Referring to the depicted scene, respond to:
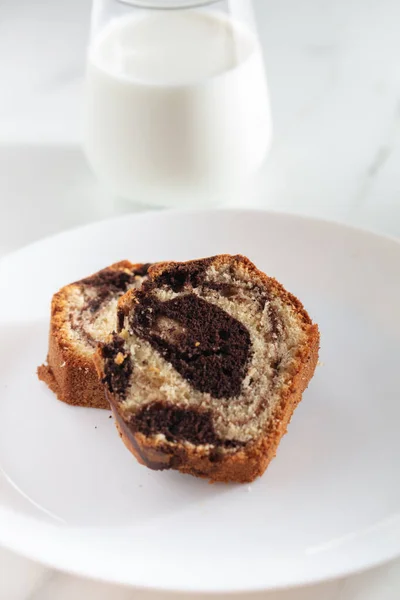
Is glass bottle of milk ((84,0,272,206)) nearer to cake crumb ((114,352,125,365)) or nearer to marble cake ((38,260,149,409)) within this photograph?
marble cake ((38,260,149,409))

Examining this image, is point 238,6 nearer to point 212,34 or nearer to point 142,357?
point 212,34

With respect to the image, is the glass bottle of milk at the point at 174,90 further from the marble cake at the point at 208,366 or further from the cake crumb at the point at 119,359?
the cake crumb at the point at 119,359

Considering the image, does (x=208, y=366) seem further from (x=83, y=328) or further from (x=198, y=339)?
(x=83, y=328)

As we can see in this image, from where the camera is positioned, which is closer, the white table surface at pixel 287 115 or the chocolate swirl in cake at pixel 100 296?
the chocolate swirl in cake at pixel 100 296

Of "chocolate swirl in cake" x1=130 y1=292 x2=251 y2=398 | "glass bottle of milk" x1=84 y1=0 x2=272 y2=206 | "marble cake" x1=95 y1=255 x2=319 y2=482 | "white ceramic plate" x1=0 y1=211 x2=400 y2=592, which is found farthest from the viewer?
"glass bottle of milk" x1=84 y1=0 x2=272 y2=206

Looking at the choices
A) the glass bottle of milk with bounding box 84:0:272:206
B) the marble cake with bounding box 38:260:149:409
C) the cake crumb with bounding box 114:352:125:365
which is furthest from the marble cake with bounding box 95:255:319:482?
the glass bottle of milk with bounding box 84:0:272:206

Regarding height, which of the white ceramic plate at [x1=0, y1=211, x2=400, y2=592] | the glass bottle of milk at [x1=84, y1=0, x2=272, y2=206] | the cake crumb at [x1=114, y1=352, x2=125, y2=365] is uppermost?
the glass bottle of milk at [x1=84, y1=0, x2=272, y2=206]

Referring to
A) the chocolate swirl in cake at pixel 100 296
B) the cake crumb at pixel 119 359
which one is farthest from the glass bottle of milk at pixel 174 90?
the cake crumb at pixel 119 359
